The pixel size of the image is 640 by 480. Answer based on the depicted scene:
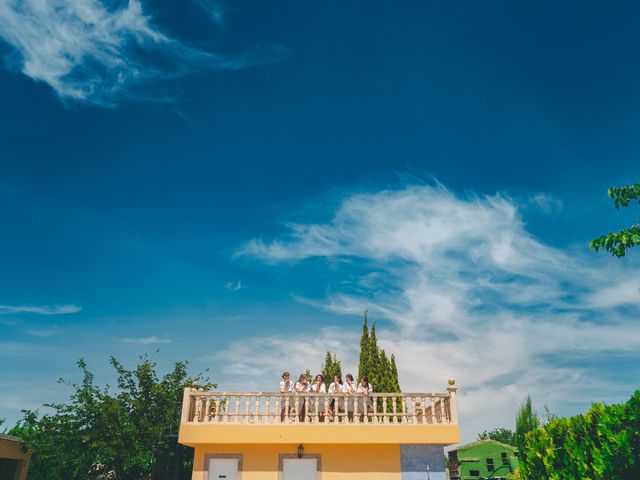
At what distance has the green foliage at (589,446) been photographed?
27.6 feet

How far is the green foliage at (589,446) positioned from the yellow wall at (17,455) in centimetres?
1819

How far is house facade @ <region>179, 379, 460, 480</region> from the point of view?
1286 centimetres

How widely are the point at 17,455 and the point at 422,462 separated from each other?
16.1m

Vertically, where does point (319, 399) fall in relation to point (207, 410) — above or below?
above

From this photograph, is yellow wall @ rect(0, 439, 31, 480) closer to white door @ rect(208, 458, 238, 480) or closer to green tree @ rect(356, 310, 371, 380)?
white door @ rect(208, 458, 238, 480)

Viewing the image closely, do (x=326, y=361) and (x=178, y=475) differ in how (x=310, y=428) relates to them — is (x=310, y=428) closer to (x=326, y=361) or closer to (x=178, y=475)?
(x=178, y=475)

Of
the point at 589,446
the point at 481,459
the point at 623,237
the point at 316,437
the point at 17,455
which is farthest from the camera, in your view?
the point at 481,459

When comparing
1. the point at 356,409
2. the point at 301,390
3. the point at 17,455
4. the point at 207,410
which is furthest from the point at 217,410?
the point at 17,455

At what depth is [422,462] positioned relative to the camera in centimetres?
1308

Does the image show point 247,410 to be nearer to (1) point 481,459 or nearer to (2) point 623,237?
(2) point 623,237

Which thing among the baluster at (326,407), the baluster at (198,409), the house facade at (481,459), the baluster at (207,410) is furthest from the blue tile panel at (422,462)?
the house facade at (481,459)

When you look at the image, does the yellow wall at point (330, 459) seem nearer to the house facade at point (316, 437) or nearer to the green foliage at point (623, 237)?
the house facade at point (316, 437)

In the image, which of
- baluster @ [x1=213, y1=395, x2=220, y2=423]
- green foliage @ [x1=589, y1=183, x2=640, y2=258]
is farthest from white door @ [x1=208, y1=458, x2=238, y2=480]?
green foliage @ [x1=589, y1=183, x2=640, y2=258]

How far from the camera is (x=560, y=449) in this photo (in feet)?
35.8
